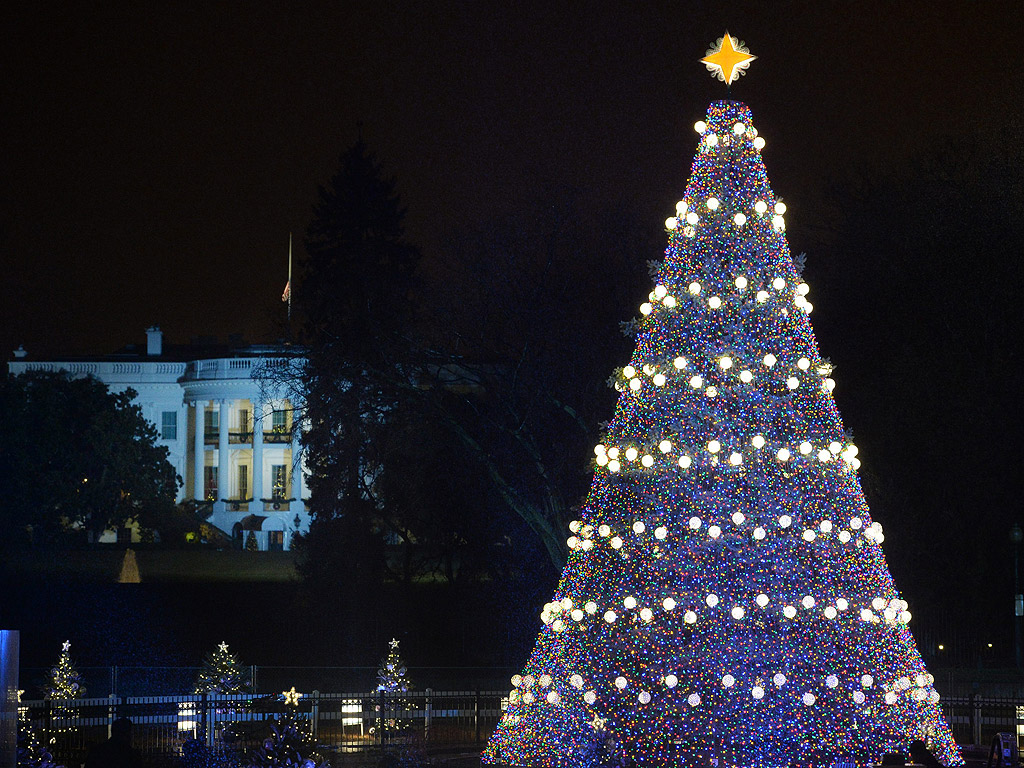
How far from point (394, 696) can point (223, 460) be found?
70.1 m

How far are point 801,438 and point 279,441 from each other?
74638 millimetres

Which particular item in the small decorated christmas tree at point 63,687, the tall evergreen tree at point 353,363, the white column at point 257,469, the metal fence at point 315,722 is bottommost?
the metal fence at point 315,722

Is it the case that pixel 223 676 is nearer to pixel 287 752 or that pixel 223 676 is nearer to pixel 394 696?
pixel 394 696

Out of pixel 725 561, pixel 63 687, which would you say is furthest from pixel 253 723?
pixel 725 561

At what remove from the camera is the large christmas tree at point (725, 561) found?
47.0ft

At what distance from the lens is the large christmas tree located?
1431 cm

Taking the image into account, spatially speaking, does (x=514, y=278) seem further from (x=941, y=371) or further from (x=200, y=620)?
Result: (x=200, y=620)

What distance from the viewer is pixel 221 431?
293ft

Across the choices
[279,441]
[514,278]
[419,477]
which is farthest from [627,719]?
[279,441]

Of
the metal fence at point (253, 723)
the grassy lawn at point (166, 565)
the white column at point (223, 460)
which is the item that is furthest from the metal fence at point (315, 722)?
the white column at point (223, 460)

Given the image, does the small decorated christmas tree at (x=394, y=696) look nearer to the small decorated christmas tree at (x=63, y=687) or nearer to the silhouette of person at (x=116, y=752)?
the small decorated christmas tree at (x=63, y=687)

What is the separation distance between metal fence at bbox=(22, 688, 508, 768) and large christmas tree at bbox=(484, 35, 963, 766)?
4104mm

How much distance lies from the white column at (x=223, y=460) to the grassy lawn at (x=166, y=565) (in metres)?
31.4

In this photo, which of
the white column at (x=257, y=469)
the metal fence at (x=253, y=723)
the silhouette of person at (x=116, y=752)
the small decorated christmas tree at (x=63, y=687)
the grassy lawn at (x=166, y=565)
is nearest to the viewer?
the silhouette of person at (x=116, y=752)
